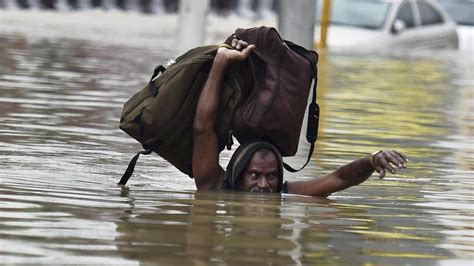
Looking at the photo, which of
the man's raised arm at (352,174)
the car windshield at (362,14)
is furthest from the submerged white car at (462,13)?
the man's raised arm at (352,174)

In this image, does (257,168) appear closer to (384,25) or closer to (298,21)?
(298,21)

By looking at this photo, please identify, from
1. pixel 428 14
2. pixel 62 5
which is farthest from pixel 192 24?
pixel 62 5

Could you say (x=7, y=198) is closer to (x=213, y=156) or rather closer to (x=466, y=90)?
(x=213, y=156)

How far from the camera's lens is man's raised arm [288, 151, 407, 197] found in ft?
24.3

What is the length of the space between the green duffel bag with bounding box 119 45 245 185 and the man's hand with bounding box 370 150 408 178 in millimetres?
789

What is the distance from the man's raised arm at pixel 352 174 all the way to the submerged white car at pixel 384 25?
63.6 ft

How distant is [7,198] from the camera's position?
7.30m

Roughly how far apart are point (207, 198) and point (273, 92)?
60 centimetres

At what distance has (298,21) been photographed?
15422 millimetres

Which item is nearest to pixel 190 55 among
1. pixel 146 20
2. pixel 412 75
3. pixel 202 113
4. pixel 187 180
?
pixel 202 113

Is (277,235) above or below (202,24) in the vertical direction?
above

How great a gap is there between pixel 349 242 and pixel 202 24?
16.2m

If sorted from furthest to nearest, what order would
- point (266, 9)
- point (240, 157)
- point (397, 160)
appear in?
1. point (266, 9)
2. point (240, 157)
3. point (397, 160)

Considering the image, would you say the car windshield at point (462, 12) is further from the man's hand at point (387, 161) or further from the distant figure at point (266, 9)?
the man's hand at point (387, 161)
